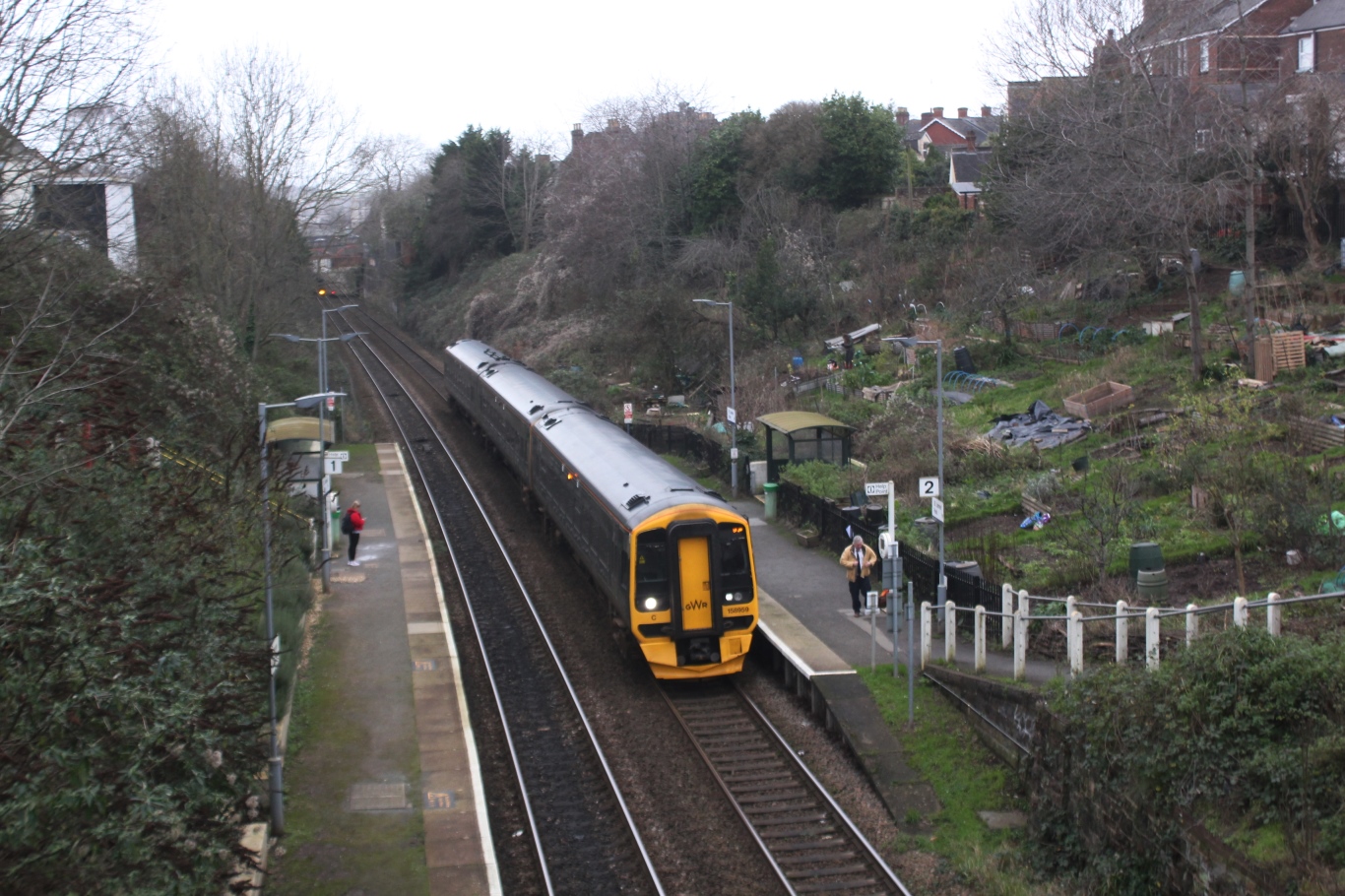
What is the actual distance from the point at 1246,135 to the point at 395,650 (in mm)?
21986

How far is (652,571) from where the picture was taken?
1514 cm

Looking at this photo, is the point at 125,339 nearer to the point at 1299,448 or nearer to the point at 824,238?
the point at 1299,448

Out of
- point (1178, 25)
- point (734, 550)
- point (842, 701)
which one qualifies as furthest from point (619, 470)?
point (1178, 25)

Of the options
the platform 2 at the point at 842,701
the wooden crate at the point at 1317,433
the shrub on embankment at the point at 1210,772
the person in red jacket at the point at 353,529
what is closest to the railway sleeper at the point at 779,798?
the platform 2 at the point at 842,701

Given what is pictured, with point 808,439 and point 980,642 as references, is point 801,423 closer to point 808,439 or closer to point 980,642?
point 808,439

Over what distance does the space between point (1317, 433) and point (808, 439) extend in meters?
9.76

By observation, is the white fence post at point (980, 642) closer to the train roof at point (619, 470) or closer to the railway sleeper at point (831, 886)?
the train roof at point (619, 470)

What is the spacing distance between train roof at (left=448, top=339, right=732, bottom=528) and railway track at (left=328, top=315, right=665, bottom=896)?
8.45 ft

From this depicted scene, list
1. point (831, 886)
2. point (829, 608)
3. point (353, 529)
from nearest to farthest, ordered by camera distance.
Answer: point (831, 886), point (829, 608), point (353, 529)

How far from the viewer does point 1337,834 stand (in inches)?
312

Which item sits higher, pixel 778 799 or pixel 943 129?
pixel 943 129

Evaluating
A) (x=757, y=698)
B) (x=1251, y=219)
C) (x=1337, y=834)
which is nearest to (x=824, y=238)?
(x=1251, y=219)

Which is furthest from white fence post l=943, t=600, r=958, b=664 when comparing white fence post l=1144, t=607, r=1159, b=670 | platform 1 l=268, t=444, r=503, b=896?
platform 1 l=268, t=444, r=503, b=896

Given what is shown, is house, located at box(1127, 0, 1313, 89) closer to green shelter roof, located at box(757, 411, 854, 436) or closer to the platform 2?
green shelter roof, located at box(757, 411, 854, 436)
